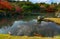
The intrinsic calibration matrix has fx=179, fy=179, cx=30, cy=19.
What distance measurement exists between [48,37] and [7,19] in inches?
26.4

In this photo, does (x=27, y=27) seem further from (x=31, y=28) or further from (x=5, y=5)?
(x=5, y=5)

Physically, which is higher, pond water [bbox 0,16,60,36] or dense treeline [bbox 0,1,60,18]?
dense treeline [bbox 0,1,60,18]

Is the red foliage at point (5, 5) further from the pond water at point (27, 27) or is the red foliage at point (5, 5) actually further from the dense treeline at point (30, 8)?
the pond water at point (27, 27)

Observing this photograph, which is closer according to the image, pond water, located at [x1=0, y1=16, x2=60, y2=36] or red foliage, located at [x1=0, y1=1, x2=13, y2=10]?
pond water, located at [x1=0, y1=16, x2=60, y2=36]

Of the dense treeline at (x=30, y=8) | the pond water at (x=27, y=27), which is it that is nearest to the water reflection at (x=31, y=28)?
the pond water at (x=27, y=27)

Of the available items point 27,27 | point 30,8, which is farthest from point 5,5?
point 27,27

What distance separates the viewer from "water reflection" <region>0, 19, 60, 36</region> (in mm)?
2449

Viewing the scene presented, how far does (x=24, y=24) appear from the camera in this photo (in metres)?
2.56

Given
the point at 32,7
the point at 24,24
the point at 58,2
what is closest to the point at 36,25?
the point at 24,24

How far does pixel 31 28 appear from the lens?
250cm

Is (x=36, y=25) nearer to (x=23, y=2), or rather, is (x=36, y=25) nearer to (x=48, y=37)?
(x=48, y=37)

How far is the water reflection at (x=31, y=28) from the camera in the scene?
245 centimetres

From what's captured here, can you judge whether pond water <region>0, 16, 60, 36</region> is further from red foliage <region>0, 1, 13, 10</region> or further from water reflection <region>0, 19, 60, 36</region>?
red foliage <region>0, 1, 13, 10</region>

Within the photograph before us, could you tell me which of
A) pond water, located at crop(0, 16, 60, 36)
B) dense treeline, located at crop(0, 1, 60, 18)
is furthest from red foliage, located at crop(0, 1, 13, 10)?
pond water, located at crop(0, 16, 60, 36)
